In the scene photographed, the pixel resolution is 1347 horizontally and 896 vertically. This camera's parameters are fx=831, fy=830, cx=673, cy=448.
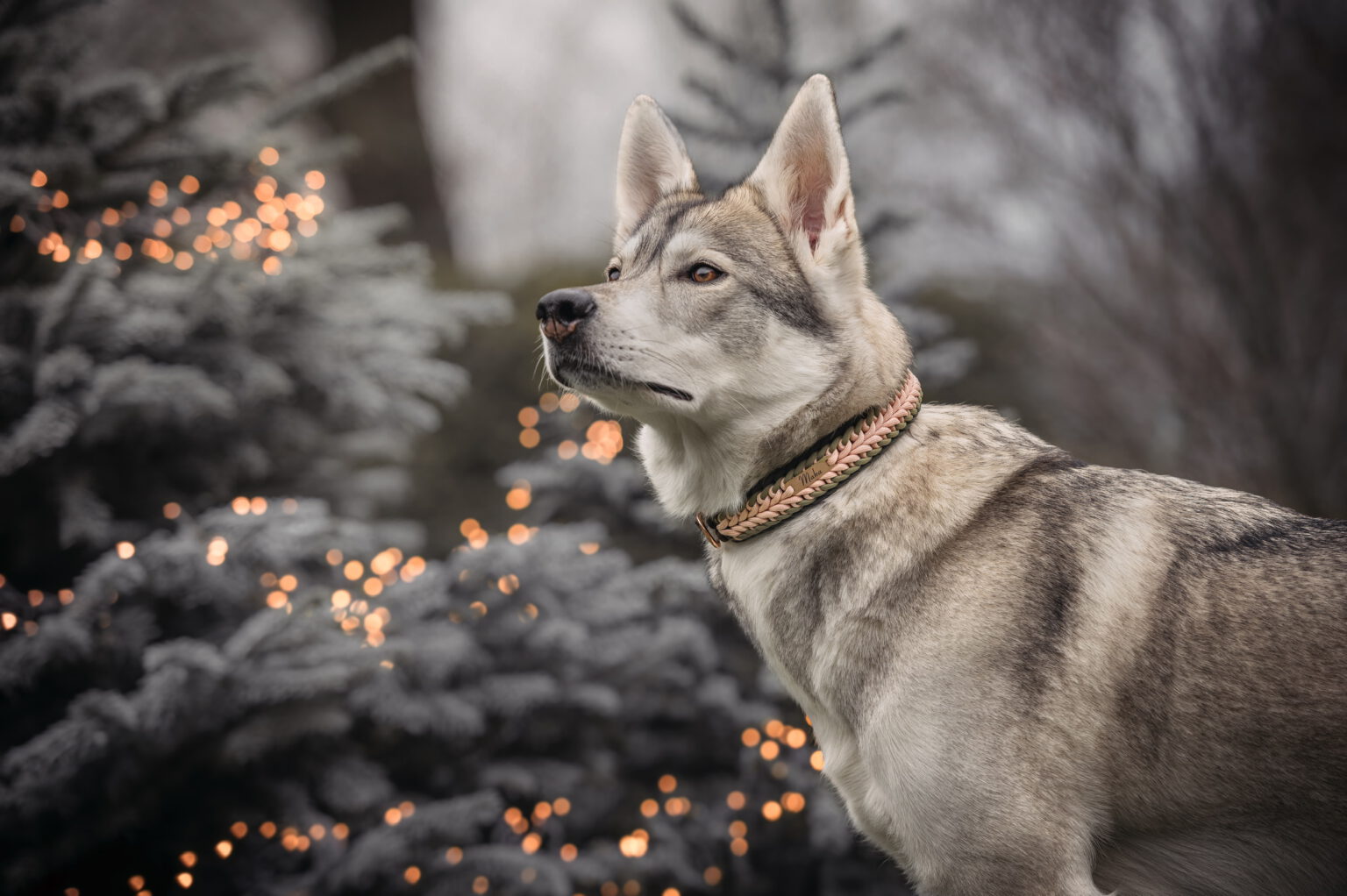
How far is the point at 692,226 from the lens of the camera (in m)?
2.24

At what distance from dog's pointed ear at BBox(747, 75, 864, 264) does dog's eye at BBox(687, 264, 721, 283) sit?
234 mm

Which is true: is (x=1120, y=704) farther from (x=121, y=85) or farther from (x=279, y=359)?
(x=121, y=85)

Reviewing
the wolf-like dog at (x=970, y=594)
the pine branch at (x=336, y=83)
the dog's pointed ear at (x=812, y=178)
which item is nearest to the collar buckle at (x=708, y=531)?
the wolf-like dog at (x=970, y=594)

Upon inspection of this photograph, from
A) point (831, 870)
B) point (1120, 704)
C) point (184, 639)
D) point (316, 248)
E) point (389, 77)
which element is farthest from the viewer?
point (389, 77)

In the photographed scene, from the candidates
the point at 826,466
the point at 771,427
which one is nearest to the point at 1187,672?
the point at 826,466

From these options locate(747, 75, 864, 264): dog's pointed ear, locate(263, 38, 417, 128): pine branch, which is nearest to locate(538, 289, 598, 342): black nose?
locate(747, 75, 864, 264): dog's pointed ear

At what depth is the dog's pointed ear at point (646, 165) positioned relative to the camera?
2574 millimetres

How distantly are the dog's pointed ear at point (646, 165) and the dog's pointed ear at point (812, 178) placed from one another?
38 cm

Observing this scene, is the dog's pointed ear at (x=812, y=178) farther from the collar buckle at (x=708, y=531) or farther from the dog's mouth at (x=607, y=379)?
the collar buckle at (x=708, y=531)

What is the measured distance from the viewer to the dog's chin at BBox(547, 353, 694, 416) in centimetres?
206

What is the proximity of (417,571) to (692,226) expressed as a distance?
1968 mm

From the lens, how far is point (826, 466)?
2.02m

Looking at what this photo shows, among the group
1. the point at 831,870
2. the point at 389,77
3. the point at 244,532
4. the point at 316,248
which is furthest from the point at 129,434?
the point at 389,77

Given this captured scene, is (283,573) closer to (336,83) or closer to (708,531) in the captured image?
(708,531)
